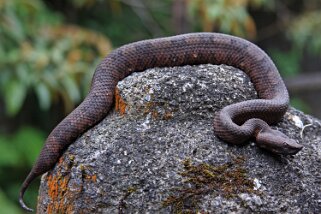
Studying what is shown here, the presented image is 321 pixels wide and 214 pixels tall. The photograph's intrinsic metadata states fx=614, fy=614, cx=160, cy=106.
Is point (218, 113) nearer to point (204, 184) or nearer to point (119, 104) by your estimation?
point (204, 184)

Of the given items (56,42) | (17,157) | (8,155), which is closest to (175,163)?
(56,42)

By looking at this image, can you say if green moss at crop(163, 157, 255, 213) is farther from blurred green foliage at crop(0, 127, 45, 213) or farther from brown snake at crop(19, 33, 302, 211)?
blurred green foliage at crop(0, 127, 45, 213)

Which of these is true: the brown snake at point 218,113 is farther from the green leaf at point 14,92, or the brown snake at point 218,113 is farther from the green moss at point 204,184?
the green leaf at point 14,92

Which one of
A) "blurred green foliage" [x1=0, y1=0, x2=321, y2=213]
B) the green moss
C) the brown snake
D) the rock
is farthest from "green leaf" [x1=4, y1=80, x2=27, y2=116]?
the green moss

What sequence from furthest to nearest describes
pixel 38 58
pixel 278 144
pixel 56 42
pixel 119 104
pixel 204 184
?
1. pixel 56 42
2. pixel 38 58
3. pixel 119 104
4. pixel 278 144
5. pixel 204 184

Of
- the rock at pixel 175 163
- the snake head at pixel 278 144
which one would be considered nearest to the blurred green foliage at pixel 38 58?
the rock at pixel 175 163
